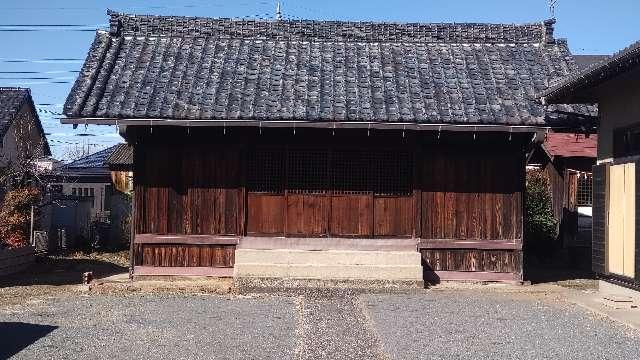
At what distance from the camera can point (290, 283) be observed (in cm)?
1057

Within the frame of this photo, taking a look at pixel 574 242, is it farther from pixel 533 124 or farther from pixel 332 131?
pixel 332 131

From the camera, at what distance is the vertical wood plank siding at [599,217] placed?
967 cm

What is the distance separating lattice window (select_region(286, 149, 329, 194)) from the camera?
11.4m

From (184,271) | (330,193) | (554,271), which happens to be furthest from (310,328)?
(554,271)

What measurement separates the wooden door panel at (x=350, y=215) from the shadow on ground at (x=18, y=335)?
5.37 metres

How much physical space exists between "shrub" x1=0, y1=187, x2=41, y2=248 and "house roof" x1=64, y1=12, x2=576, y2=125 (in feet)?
15.9

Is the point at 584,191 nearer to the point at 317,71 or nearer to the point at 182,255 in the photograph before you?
the point at 317,71

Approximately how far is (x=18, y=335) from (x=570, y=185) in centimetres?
1343

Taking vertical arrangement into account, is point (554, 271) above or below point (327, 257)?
below

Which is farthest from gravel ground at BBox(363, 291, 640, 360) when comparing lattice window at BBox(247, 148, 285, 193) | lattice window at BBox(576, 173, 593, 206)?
lattice window at BBox(576, 173, 593, 206)

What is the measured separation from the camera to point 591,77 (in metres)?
8.40

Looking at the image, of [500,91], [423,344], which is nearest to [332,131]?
[500,91]

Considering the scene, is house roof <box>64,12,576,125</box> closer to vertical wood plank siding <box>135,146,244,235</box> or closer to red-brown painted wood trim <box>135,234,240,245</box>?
vertical wood plank siding <box>135,146,244,235</box>

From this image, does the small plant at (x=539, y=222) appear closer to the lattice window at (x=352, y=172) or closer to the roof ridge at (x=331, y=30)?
the roof ridge at (x=331, y=30)
